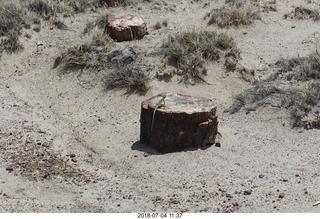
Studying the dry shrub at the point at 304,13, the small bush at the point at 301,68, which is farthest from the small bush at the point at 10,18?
the dry shrub at the point at 304,13

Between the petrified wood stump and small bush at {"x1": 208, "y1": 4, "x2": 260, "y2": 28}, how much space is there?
3713mm

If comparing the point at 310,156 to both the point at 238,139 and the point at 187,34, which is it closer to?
the point at 238,139

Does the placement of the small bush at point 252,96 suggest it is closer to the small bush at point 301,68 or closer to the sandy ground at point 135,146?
the sandy ground at point 135,146

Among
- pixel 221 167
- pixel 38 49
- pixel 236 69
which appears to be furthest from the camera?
pixel 38 49

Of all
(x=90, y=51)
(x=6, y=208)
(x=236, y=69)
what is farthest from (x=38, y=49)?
(x=6, y=208)

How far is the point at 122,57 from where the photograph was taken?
10.2 m

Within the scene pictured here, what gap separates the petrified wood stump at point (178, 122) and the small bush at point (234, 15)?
371 cm

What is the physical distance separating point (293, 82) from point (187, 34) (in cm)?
201

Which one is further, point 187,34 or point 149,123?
point 187,34

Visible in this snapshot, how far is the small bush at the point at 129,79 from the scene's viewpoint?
9.63 metres

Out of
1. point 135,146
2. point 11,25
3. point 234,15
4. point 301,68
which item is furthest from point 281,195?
point 11,25

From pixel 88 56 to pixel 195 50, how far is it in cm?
170

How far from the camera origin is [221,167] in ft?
24.9

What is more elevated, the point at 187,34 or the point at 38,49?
the point at 187,34
